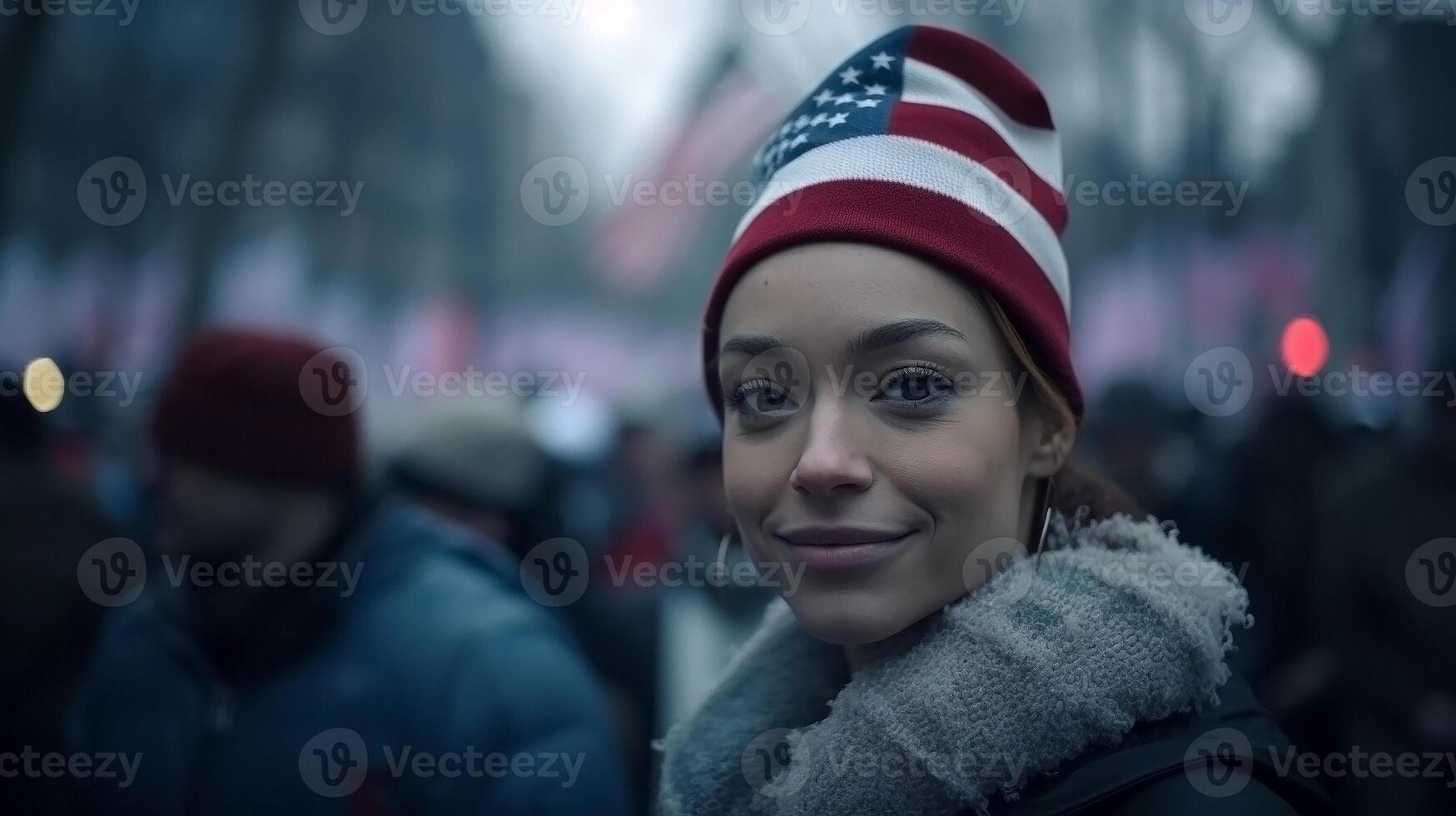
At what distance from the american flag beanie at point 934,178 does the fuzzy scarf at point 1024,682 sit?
0.32 meters

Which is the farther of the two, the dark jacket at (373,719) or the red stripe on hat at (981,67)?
the dark jacket at (373,719)

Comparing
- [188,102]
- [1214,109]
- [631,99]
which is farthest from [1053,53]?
[188,102]

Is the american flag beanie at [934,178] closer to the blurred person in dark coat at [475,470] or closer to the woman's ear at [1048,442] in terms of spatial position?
the woman's ear at [1048,442]

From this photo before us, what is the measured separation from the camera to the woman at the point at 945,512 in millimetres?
1216

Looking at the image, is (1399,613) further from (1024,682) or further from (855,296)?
(855,296)

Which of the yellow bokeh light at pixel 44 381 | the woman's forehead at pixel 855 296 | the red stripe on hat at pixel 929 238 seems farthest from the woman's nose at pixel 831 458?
the yellow bokeh light at pixel 44 381

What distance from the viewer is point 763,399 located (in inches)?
56.3

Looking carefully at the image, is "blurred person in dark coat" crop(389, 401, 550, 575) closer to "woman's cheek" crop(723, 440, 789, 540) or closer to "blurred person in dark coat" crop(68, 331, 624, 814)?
"blurred person in dark coat" crop(68, 331, 624, 814)

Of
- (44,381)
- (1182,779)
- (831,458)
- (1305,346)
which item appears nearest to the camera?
(1182,779)

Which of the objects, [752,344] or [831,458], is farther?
[752,344]

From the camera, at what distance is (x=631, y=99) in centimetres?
1358

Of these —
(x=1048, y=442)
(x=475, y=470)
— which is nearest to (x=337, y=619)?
(x=475, y=470)

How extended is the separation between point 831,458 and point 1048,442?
422 millimetres

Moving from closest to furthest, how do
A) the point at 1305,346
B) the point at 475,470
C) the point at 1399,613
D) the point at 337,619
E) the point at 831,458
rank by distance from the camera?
the point at 831,458 < the point at 337,619 < the point at 1399,613 < the point at 475,470 < the point at 1305,346
